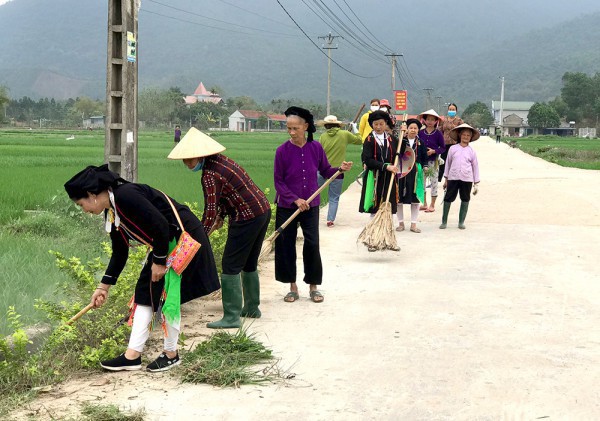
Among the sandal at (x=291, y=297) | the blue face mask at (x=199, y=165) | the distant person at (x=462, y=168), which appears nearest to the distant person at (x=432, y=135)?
the distant person at (x=462, y=168)

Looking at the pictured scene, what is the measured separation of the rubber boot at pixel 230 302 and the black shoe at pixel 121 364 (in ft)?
3.37

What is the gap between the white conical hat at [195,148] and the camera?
16.2 feet

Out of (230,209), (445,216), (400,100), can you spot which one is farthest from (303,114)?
(400,100)

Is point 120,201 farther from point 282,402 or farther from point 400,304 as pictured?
point 400,304

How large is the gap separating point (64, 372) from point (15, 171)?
15015mm

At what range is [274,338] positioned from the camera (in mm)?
5266

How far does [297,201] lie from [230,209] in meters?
0.88

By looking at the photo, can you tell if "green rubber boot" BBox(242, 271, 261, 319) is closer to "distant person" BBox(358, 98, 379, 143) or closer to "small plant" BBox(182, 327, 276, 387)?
"small plant" BBox(182, 327, 276, 387)

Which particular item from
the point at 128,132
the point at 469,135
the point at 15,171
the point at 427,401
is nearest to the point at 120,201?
the point at 427,401

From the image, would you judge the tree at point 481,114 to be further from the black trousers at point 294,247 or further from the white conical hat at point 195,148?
the white conical hat at point 195,148

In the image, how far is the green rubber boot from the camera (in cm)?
577

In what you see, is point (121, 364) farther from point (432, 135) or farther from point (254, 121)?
point (254, 121)

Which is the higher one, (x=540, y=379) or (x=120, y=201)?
(x=120, y=201)

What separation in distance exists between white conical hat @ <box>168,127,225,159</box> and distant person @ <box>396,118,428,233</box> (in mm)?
5290
